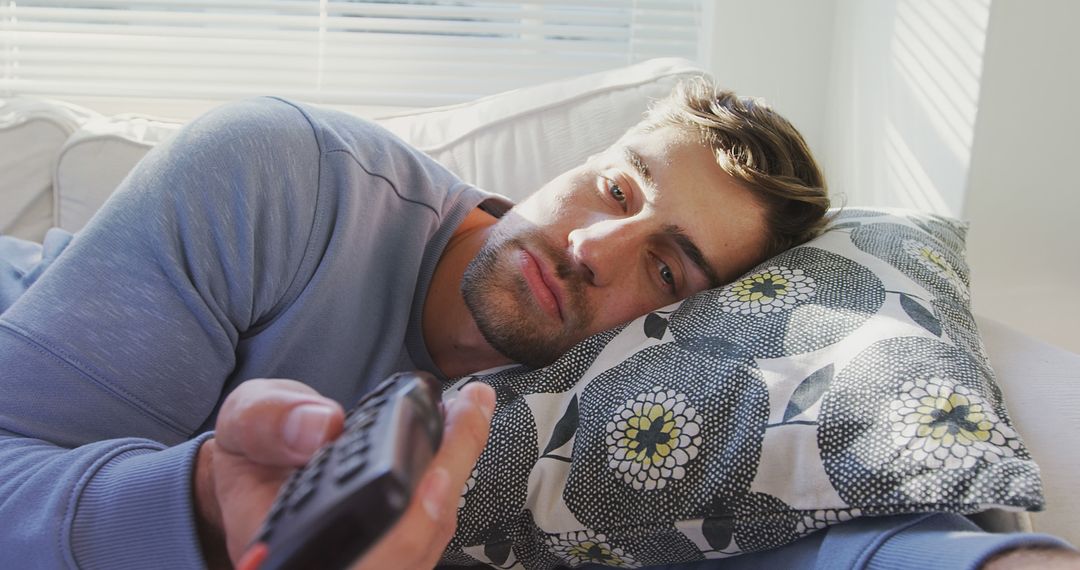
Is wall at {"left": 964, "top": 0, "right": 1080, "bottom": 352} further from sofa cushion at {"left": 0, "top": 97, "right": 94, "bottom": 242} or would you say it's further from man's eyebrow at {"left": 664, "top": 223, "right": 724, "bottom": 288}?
sofa cushion at {"left": 0, "top": 97, "right": 94, "bottom": 242}

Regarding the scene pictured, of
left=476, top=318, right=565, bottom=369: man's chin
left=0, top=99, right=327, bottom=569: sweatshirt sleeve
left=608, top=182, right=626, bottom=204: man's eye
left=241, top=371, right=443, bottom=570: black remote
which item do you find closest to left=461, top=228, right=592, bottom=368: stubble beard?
left=476, top=318, right=565, bottom=369: man's chin

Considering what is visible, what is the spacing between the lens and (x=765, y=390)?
0.78 m

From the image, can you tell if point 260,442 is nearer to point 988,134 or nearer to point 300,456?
point 300,456

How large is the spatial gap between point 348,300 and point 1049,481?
718 mm

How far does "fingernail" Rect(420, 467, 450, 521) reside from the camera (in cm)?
50

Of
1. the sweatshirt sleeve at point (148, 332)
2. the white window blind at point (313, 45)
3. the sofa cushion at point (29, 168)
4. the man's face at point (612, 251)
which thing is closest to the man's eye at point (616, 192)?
the man's face at point (612, 251)

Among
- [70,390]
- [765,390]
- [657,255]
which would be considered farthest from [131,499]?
[657,255]

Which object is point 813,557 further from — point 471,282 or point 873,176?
point 873,176

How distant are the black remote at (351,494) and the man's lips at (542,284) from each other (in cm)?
62

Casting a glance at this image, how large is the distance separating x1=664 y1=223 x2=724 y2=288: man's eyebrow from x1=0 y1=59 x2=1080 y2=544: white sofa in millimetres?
389

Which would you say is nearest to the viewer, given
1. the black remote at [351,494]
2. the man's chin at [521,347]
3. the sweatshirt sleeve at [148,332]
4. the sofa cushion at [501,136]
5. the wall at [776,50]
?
the black remote at [351,494]

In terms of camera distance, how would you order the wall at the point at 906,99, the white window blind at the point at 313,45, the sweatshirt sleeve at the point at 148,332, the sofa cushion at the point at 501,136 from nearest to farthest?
the sweatshirt sleeve at the point at 148,332 < the sofa cushion at the point at 501,136 < the wall at the point at 906,99 < the white window blind at the point at 313,45

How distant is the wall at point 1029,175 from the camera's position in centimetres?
150

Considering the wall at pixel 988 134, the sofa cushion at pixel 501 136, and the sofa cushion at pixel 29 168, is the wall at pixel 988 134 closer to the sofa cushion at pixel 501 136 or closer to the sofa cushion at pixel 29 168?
the sofa cushion at pixel 501 136
